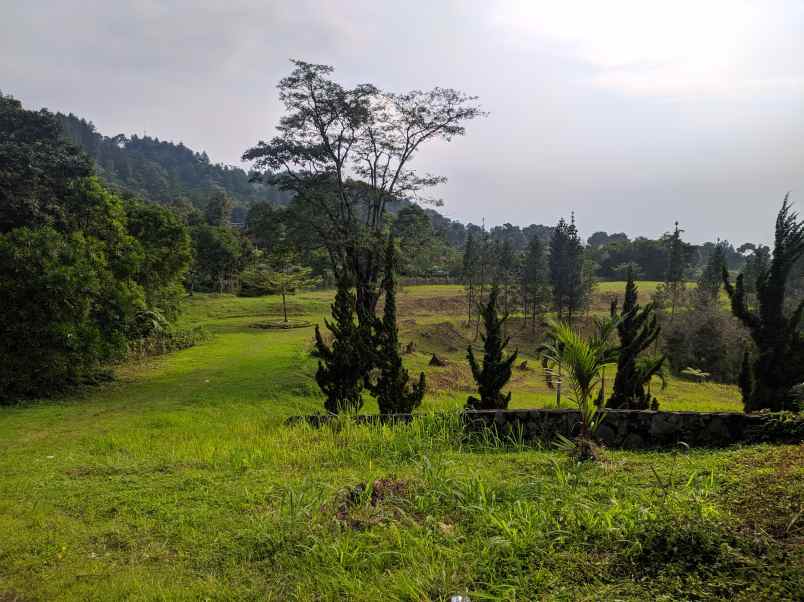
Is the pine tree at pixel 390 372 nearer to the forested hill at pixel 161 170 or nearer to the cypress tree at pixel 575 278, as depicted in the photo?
the cypress tree at pixel 575 278

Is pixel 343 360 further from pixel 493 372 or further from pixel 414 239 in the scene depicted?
pixel 414 239

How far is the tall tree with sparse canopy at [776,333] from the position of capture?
9.95 meters

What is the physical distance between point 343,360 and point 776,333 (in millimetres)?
9358

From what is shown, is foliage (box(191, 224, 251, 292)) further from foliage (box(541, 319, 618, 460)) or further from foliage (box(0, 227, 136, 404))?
foliage (box(541, 319, 618, 460))

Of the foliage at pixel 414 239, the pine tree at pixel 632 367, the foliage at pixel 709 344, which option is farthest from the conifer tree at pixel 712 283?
the pine tree at pixel 632 367

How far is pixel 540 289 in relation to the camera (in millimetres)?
38000

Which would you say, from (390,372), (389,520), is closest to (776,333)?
(390,372)

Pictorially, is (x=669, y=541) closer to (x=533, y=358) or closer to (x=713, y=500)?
(x=713, y=500)

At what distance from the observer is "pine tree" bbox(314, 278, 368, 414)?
32.2 ft

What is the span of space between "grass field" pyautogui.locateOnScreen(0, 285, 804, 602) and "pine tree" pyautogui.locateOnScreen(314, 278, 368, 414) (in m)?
1.91

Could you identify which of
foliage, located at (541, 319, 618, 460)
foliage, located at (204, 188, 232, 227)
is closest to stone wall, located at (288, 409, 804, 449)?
foliage, located at (541, 319, 618, 460)

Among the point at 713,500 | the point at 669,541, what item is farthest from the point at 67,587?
the point at 713,500

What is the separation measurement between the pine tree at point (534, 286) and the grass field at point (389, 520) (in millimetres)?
31904

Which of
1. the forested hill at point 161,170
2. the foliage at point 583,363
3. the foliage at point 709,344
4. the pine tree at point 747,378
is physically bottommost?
the foliage at point 709,344
